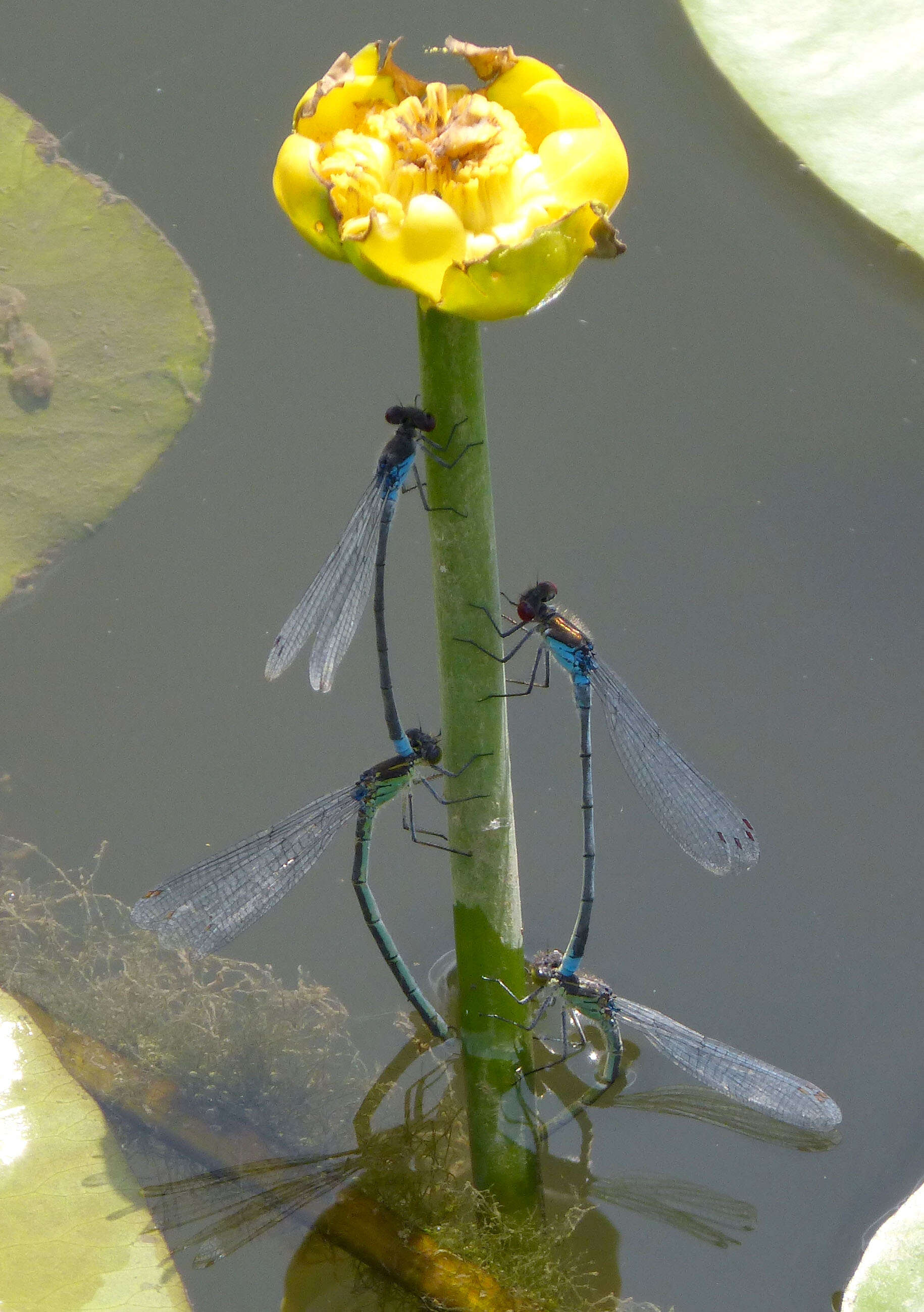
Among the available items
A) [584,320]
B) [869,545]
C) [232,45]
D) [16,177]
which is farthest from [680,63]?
[16,177]

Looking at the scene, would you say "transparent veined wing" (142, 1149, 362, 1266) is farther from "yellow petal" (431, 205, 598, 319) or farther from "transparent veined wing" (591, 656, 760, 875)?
"yellow petal" (431, 205, 598, 319)

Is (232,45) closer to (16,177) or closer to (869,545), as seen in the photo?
(16,177)

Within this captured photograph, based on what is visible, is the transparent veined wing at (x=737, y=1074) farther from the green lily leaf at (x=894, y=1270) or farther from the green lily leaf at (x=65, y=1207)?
the green lily leaf at (x=65, y=1207)

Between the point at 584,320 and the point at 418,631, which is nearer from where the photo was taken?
the point at 418,631

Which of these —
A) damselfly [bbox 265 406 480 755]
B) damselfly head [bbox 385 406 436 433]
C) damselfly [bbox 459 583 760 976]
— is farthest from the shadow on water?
damselfly head [bbox 385 406 436 433]

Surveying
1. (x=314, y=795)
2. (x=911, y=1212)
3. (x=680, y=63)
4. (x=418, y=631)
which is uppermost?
(x=680, y=63)

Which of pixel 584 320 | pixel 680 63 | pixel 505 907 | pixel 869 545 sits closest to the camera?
pixel 505 907

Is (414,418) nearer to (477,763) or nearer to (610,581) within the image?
(477,763)
